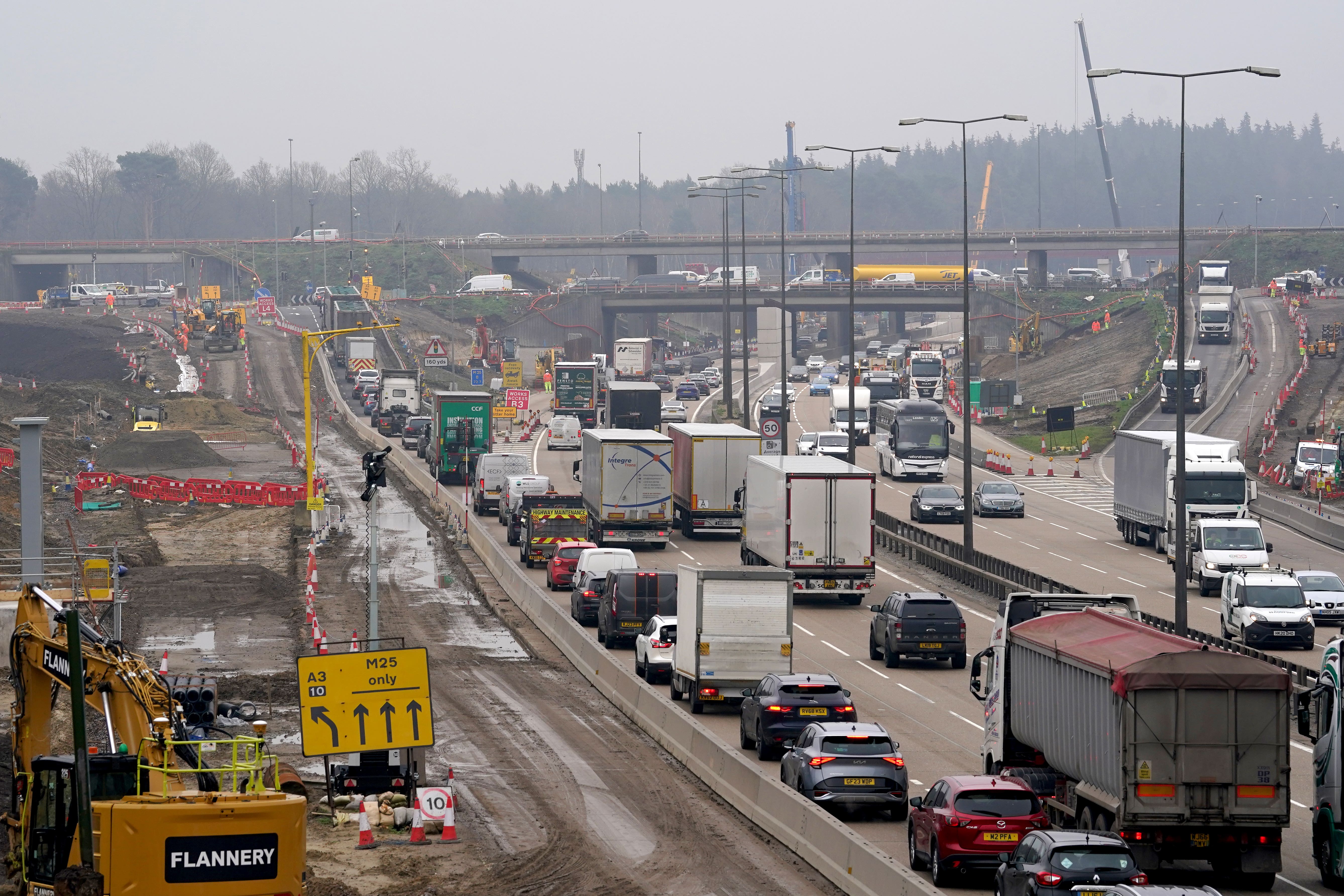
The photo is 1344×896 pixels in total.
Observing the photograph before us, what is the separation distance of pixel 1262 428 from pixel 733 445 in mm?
36851

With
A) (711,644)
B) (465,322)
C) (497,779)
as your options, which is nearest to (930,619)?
(711,644)

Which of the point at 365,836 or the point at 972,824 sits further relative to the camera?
the point at 365,836

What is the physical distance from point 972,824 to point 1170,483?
114 feet

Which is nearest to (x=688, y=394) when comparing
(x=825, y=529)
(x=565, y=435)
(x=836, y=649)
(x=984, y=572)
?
(x=565, y=435)

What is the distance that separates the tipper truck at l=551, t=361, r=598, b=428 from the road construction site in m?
2.56

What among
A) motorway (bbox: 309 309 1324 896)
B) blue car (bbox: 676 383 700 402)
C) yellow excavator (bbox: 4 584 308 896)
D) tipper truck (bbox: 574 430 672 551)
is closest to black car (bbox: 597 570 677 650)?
motorway (bbox: 309 309 1324 896)

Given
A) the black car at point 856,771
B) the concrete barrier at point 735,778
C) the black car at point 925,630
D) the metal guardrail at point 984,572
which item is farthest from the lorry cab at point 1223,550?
the black car at point 856,771

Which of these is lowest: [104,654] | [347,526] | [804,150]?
[347,526]

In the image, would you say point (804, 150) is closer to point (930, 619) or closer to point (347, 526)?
point (347, 526)

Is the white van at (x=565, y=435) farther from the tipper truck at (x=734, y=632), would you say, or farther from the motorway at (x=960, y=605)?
the tipper truck at (x=734, y=632)

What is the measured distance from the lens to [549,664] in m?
38.8

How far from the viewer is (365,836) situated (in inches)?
900

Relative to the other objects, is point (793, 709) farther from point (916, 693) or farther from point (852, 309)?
point (852, 309)

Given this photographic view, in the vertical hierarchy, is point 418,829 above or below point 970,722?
above
